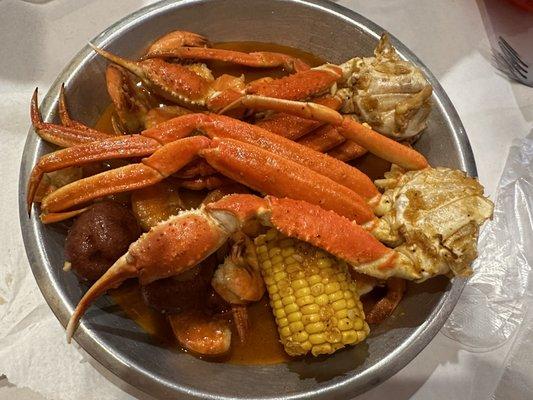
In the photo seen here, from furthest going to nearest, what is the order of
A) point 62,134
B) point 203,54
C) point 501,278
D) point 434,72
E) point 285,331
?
point 434,72, point 501,278, point 203,54, point 62,134, point 285,331

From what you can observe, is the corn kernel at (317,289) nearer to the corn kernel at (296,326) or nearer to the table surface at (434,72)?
the corn kernel at (296,326)

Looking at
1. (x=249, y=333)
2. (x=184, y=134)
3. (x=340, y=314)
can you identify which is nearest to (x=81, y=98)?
(x=184, y=134)

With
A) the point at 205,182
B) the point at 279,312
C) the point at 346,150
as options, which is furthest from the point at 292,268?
the point at 346,150

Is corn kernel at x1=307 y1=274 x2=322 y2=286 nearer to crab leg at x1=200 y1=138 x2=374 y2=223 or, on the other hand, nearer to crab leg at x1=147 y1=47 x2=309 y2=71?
crab leg at x1=200 y1=138 x2=374 y2=223

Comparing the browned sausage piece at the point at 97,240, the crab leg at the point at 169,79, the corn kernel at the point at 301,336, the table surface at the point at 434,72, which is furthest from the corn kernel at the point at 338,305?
the crab leg at the point at 169,79

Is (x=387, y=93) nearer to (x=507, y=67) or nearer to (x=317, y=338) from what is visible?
(x=317, y=338)

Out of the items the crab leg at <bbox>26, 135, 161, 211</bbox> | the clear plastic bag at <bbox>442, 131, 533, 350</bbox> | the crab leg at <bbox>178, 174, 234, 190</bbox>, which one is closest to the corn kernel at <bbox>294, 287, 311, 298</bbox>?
the crab leg at <bbox>178, 174, 234, 190</bbox>
